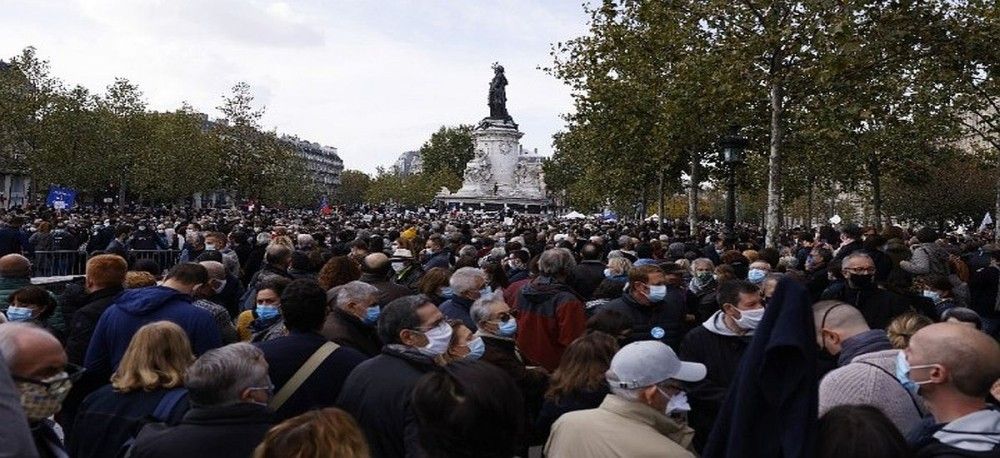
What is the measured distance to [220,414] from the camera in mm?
3920

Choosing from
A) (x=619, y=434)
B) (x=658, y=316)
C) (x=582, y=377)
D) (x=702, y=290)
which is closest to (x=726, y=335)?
(x=582, y=377)

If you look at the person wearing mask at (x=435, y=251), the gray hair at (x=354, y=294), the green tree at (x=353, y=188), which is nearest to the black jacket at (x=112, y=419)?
the gray hair at (x=354, y=294)

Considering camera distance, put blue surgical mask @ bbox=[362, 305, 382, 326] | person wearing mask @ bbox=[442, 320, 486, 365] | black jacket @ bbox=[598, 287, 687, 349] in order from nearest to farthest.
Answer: person wearing mask @ bbox=[442, 320, 486, 365]
blue surgical mask @ bbox=[362, 305, 382, 326]
black jacket @ bbox=[598, 287, 687, 349]

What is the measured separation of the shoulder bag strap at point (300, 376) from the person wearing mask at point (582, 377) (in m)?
1.29

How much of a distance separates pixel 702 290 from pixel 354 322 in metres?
4.52

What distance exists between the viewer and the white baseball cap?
4152 millimetres

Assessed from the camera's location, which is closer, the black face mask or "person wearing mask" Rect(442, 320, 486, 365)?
"person wearing mask" Rect(442, 320, 486, 365)

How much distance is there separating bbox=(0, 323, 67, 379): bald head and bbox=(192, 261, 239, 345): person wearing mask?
2.73 m

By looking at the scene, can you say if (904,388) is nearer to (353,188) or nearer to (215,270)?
(215,270)

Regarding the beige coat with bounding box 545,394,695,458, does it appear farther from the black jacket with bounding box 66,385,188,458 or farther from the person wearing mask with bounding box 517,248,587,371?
the person wearing mask with bounding box 517,248,587,371

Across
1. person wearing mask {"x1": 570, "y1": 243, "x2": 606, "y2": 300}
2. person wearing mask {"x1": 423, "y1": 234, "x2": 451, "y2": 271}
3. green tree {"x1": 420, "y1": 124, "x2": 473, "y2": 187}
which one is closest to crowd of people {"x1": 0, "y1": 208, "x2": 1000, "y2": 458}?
person wearing mask {"x1": 570, "y1": 243, "x2": 606, "y2": 300}

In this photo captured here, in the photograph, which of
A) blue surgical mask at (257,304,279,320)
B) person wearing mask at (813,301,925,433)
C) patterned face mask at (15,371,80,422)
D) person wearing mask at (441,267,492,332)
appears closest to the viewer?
patterned face mask at (15,371,80,422)

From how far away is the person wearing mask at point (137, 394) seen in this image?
460 centimetres

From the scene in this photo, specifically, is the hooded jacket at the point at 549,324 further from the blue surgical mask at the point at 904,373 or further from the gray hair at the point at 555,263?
the blue surgical mask at the point at 904,373
